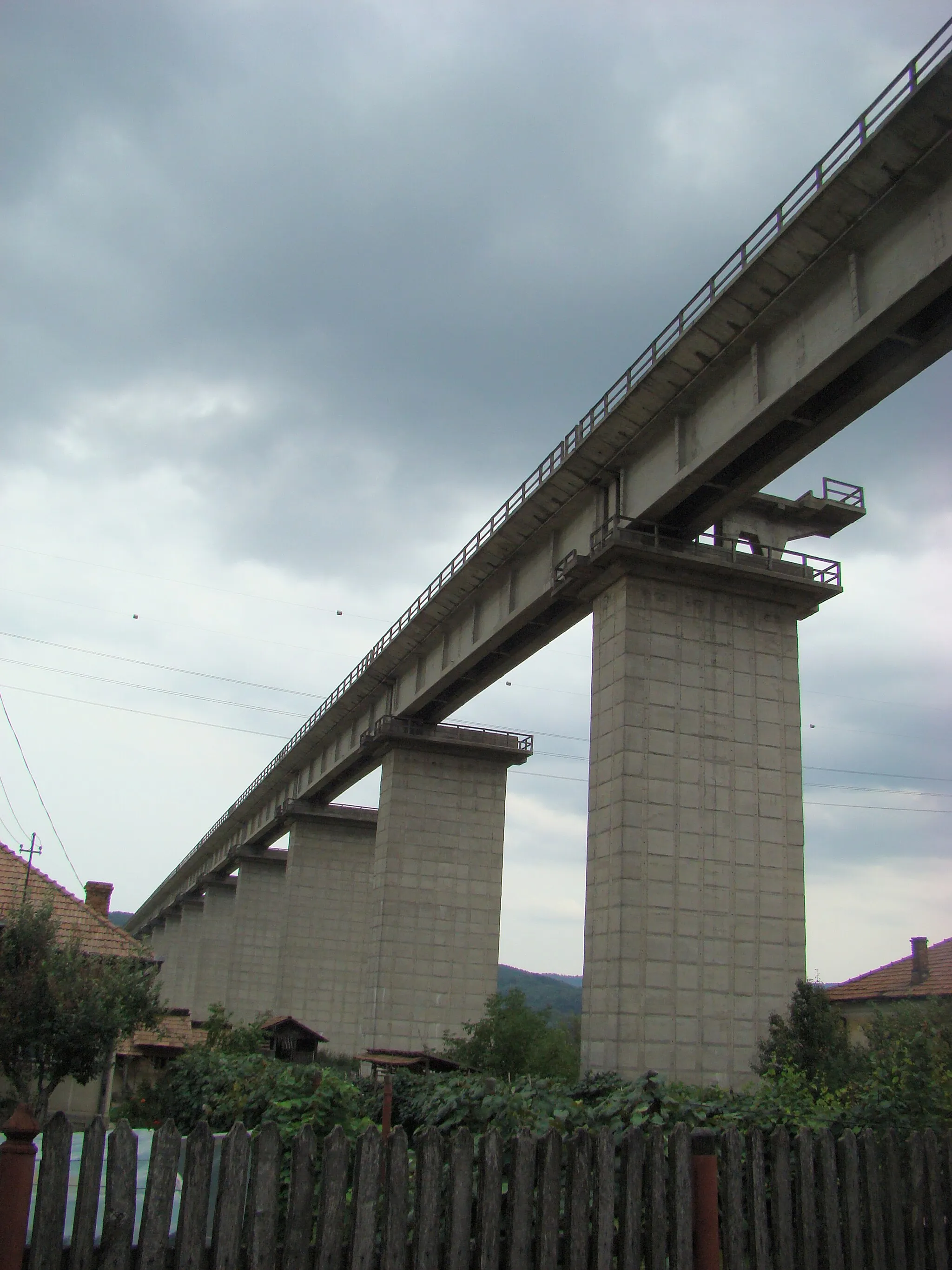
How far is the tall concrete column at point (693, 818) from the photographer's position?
23000mm

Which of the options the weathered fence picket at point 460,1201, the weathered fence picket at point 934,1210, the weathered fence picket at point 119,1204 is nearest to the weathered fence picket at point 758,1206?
the weathered fence picket at point 934,1210

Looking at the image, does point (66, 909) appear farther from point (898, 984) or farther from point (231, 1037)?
point (898, 984)

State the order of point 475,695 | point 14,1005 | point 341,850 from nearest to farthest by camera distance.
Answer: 1. point 14,1005
2. point 475,695
3. point 341,850

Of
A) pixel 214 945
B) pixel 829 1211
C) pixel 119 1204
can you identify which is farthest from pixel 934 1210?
pixel 214 945

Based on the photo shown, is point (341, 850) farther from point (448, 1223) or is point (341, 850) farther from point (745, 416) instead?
point (448, 1223)

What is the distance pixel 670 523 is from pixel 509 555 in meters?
6.69

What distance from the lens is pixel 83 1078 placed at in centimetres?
1925

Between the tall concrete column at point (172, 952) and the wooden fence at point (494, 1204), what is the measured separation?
3270 inches

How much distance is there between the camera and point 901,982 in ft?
122

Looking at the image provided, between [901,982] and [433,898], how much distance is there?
16.4 metres

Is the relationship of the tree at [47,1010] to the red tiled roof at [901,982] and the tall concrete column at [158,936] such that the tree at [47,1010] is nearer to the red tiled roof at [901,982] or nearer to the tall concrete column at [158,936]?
the red tiled roof at [901,982]

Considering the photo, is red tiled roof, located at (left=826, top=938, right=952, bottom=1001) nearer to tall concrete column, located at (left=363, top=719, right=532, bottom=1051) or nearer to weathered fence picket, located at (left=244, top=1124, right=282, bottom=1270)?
tall concrete column, located at (left=363, top=719, right=532, bottom=1051)

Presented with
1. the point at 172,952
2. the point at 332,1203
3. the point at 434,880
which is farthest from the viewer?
the point at 172,952

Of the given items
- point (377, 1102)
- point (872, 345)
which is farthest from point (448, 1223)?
point (872, 345)
